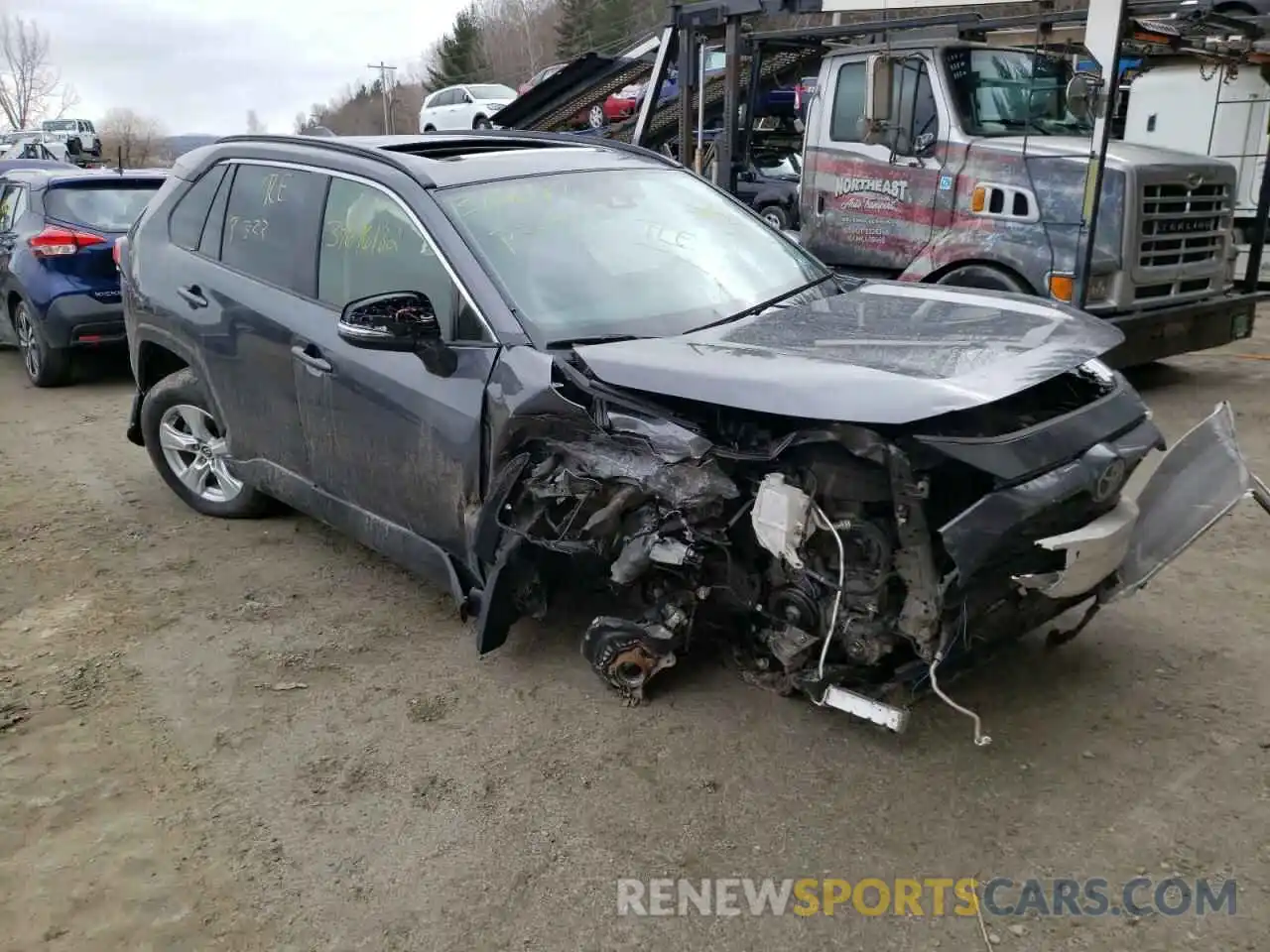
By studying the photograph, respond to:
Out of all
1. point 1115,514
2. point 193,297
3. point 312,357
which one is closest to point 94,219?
point 193,297

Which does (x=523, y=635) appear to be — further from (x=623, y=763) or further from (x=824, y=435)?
(x=824, y=435)

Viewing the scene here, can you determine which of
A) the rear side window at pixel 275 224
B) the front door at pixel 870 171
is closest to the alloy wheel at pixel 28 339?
the rear side window at pixel 275 224

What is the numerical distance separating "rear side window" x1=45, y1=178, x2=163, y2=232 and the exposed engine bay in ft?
22.2

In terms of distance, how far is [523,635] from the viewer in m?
4.02

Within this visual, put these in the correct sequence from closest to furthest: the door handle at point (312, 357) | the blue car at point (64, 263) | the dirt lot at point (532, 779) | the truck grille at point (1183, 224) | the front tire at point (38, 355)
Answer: the dirt lot at point (532, 779)
the door handle at point (312, 357)
the truck grille at point (1183, 224)
the blue car at point (64, 263)
the front tire at point (38, 355)

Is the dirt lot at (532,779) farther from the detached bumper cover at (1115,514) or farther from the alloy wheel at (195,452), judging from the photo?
the alloy wheel at (195,452)

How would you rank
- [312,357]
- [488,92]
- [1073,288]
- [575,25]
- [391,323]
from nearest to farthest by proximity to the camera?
[391,323]
[312,357]
[1073,288]
[488,92]
[575,25]

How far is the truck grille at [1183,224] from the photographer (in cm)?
673

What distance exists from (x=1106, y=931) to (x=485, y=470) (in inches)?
88.5

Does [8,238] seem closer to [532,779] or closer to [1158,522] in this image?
[532,779]

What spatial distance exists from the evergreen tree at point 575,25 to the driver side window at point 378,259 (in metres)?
51.1

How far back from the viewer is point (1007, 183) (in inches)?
267

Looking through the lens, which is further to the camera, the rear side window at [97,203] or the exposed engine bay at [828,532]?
the rear side window at [97,203]

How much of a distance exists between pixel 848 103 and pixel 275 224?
4737mm
